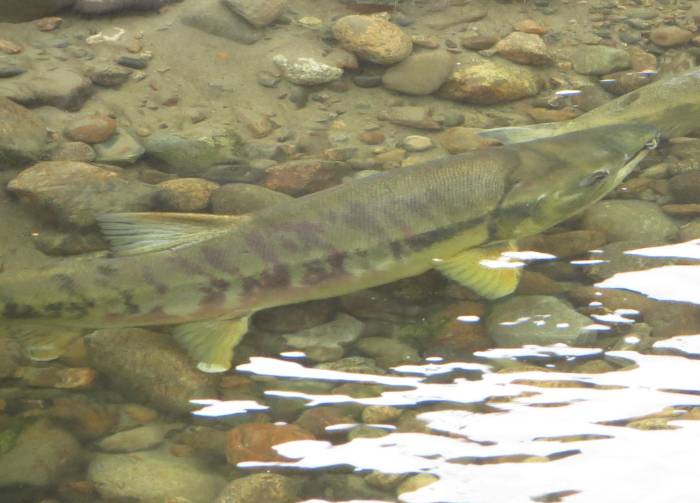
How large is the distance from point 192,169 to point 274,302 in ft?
5.40

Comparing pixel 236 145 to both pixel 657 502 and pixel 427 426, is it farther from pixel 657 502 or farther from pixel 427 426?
pixel 657 502

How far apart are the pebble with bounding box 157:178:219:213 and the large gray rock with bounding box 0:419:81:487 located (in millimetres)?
1700

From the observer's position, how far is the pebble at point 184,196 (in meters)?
5.34

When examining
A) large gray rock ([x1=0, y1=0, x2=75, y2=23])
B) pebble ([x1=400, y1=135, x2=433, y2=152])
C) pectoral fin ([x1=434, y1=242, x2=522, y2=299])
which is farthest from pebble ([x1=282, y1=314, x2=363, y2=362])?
large gray rock ([x1=0, y1=0, x2=75, y2=23])

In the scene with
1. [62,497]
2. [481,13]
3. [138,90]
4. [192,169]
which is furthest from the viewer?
[481,13]

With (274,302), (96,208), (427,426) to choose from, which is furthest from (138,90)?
(427,426)

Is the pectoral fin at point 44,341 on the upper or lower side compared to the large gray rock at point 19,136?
lower

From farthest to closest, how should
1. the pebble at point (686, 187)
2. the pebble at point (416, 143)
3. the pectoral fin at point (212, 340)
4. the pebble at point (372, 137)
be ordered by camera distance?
the pebble at point (372, 137) → the pebble at point (416, 143) → the pebble at point (686, 187) → the pectoral fin at point (212, 340)

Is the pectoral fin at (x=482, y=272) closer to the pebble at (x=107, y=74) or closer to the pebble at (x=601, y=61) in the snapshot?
the pebble at (x=601, y=61)

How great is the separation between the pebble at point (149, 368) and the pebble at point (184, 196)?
3.49 ft

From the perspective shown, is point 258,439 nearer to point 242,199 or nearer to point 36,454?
point 36,454

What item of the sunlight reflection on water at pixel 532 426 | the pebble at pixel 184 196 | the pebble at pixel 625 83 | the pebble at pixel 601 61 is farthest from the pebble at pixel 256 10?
the sunlight reflection on water at pixel 532 426

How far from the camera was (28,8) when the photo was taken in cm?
707

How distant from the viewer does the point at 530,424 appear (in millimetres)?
3781
